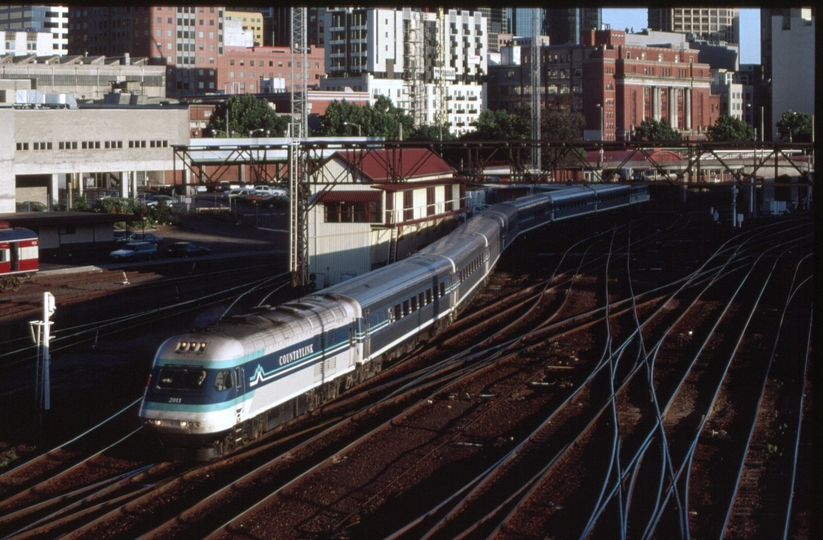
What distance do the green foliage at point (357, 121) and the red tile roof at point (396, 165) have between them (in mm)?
44737

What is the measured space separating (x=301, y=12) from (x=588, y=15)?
146177 millimetres

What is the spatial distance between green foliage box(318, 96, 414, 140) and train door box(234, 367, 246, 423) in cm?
7310

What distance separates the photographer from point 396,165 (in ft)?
130

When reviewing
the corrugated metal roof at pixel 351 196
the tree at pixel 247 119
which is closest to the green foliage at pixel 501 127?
the tree at pixel 247 119

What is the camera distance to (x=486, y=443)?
15133 millimetres

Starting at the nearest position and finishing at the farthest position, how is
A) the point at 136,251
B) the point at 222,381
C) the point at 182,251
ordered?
the point at 222,381, the point at 136,251, the point at 182,251

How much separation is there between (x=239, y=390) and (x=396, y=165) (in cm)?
2612

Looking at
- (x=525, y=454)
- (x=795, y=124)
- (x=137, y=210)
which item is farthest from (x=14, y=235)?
(x=795, y=124)

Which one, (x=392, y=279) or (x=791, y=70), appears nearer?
(x=392, y=279)

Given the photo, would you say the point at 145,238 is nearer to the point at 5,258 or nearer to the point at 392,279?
the point at 5,258

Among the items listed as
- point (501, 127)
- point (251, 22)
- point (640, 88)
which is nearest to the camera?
point (501, 127)

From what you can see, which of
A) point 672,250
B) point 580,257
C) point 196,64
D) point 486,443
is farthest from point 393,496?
point 196,64

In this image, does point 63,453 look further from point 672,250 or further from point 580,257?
point 672,250

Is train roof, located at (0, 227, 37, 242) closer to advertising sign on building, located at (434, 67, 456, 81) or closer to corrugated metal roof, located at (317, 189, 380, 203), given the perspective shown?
corrugated metal roof, located at (317, 189, 380, 203)
